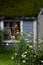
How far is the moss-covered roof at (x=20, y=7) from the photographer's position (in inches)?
797

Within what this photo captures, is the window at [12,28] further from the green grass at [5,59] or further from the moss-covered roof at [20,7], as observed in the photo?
the green grass at [5,59]

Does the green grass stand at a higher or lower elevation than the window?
lower

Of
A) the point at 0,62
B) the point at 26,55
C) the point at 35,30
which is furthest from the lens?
the point at 35,30

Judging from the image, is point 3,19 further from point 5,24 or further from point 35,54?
point 35,54

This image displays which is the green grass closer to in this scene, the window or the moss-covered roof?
the window

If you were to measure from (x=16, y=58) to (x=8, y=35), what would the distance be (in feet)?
25.5

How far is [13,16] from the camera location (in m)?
20.2

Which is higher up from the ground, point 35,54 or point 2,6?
point 2,6

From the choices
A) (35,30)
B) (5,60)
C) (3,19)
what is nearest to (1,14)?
(3,19)

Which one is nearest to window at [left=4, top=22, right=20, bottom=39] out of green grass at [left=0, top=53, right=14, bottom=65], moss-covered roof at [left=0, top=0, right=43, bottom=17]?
moss-covered roof at [left=0, top=0, right=43, bottom=17]

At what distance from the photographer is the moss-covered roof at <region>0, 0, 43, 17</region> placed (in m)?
20.2

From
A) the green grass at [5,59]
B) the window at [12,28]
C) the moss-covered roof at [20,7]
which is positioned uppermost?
the moss-covered roof at [20,7]

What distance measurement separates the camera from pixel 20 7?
20828 millimetres

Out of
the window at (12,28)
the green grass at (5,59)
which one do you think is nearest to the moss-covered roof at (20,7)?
the window at (12,28)
